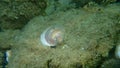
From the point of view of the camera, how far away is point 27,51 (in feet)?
12.3

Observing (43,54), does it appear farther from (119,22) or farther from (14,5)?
(14,5)

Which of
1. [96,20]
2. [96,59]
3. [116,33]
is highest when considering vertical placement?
[96,20]

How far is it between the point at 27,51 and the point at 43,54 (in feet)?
1.32

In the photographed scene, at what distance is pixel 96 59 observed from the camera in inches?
130

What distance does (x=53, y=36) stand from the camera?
3.57 m

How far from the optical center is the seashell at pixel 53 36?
3514 mm

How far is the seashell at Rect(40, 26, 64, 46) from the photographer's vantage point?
3.51 m

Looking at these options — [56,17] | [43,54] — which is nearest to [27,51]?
[43,54]

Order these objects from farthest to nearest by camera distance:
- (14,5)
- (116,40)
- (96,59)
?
(14,5) < (116,40) < (96,59)

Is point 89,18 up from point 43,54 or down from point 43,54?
up

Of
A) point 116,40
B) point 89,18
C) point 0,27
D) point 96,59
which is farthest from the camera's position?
point 0,27

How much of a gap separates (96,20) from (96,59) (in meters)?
0.79

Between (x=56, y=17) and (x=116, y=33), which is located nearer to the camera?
(x=116, y=33)

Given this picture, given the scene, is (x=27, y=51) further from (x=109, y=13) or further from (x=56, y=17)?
(x=109, y=13)
